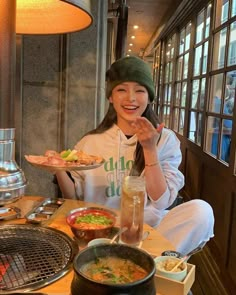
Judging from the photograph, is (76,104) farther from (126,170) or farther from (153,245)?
(153,245)

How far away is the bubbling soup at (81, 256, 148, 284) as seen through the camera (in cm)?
69

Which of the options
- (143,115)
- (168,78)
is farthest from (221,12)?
(168,78)

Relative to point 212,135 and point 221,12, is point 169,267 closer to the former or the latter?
point 212,135

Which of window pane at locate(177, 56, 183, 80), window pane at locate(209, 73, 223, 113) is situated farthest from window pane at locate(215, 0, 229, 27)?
window pane at locate(177, 56, 183, 80)

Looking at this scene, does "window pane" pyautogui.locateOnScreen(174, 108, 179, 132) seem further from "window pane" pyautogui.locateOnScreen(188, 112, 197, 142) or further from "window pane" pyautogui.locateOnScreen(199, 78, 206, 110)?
"window pane" pyautogui.locateOnScreen(199, 78, 206, 110)

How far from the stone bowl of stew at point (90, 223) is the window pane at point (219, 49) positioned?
2529mm

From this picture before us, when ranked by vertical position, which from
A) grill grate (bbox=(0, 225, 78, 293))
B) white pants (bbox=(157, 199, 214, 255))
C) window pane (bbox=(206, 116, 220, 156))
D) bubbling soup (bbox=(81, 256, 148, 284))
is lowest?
white pants (bbox=(157, 199, 214, 255))

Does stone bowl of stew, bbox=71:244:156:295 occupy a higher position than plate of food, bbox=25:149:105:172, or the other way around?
plate of food, bbox=25:149:105:172

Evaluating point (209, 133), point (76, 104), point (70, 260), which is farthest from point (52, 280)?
point (209, 133)

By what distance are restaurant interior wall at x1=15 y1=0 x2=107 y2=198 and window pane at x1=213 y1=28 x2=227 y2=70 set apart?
1.38m

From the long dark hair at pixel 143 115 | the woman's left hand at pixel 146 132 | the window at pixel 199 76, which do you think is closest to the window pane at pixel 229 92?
the window at pixel 199 76

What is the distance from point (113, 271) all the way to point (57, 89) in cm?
191

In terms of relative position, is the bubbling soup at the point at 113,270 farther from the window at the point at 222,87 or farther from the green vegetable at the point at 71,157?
the window at the point at 222,87

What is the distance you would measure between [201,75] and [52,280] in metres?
3.80
